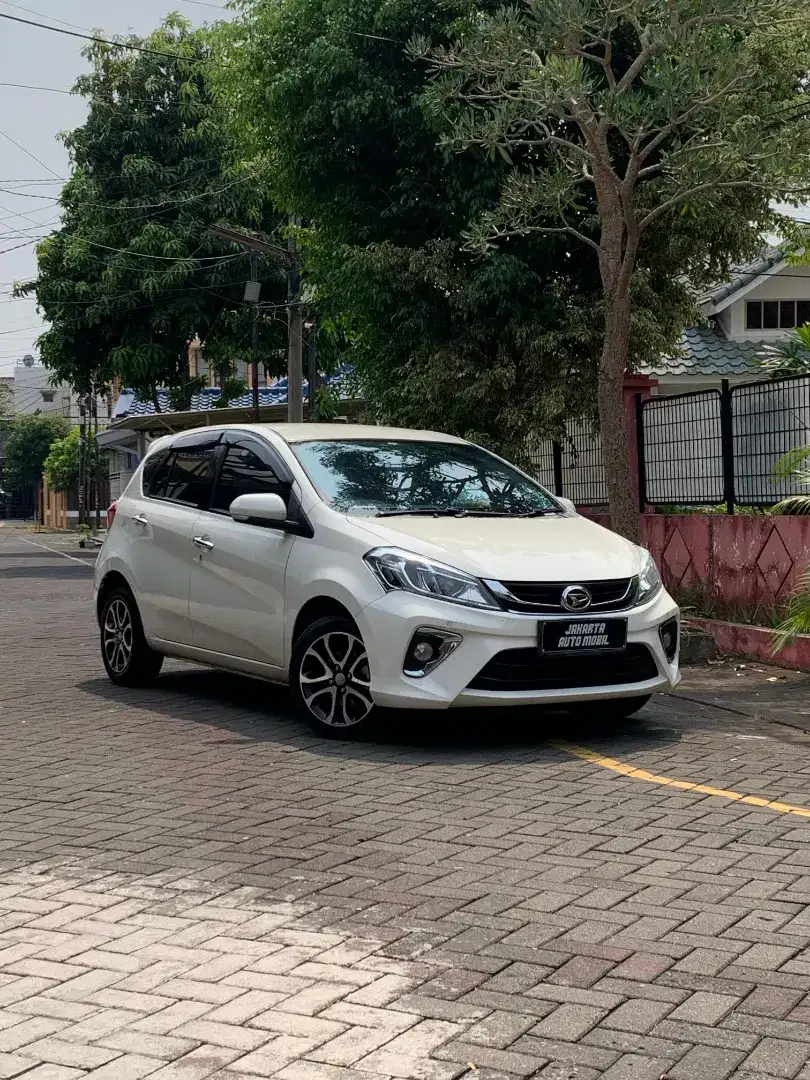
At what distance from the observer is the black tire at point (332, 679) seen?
774cm

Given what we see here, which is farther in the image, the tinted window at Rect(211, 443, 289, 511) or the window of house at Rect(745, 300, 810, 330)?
the window of house at Rect(745, 300, 810, 330)

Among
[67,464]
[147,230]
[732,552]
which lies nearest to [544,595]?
[732,552]

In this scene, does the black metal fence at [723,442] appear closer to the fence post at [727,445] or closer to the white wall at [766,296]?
the fence post at [727,445]

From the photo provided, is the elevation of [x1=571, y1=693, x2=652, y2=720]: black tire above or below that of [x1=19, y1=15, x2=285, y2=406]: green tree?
below

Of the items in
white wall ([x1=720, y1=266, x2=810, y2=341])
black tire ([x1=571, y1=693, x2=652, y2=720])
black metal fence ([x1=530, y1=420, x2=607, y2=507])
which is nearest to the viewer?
black tire ([x1=571, y1=693, x2=652, y2=720])

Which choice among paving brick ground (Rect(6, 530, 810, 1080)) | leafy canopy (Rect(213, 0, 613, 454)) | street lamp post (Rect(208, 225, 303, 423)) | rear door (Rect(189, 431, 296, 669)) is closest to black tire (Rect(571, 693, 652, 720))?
paving brick ground (Rect(6, 530, 810, 1080))

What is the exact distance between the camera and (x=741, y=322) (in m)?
32.4

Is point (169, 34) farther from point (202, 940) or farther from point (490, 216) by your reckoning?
point (202, 940)

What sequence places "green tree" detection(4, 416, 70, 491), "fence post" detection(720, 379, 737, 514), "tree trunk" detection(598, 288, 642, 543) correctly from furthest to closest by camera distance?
"green tree" detection(4, 416, 70, 491), "fence post" detection(720, 379, 737, 514), "tree trunk" detection(598, 288, 642, 543)

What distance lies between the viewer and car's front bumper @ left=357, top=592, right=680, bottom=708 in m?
7.30

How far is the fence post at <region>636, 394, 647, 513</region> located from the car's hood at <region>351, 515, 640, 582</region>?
637 centimetres

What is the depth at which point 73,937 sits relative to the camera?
15.1 feet

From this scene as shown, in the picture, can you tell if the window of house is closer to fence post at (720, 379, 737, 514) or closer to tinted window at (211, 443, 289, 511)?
fence post at (720, 379, 737, 514)

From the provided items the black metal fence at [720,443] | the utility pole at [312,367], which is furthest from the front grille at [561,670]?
the utility pole at [312,367]
